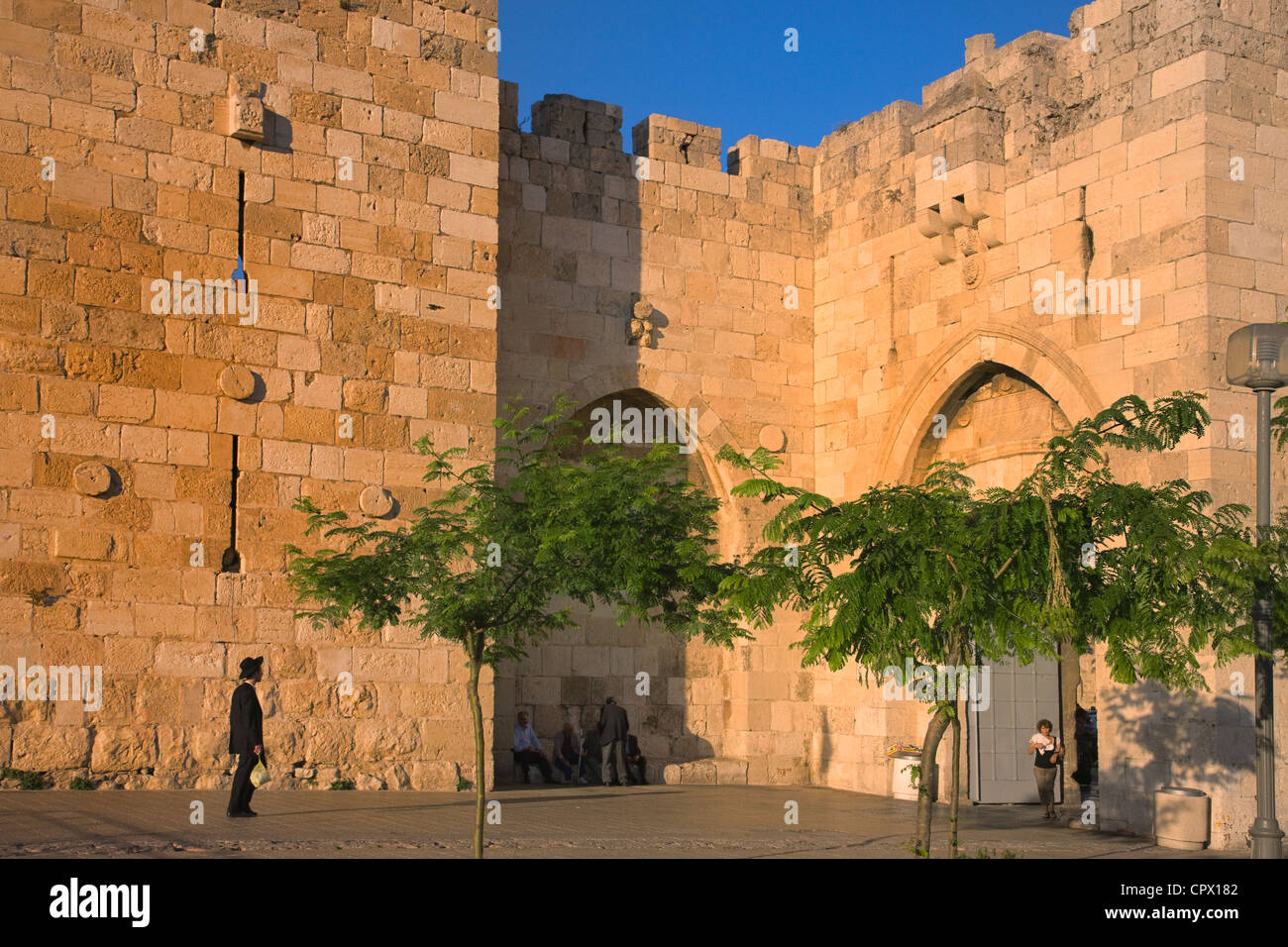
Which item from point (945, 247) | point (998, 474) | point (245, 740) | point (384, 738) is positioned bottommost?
point (384, 738)

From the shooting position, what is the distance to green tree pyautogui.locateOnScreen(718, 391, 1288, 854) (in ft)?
25.3

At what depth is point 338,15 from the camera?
42.8ft

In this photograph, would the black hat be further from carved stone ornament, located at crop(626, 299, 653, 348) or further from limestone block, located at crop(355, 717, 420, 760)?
carved stone ornament, located at crop(626, 299, 653, 348)

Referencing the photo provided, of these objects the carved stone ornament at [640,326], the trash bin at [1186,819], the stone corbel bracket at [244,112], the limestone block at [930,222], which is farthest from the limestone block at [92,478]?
the trash bin at [1186,819]

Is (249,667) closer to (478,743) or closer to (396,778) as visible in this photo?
(396,778)

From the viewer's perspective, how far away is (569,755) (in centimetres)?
1542

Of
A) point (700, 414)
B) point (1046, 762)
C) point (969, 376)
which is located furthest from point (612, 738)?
point (969, 376)

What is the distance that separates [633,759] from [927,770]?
7594 mm

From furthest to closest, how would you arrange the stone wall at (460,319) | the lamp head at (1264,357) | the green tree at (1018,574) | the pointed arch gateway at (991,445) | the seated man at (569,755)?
the seated man at (569,755) < the pointed arch gateway at (991,445) < the stone wall at (460,319) < the lamp head at (1264,357) < the green tree at (1018,574)

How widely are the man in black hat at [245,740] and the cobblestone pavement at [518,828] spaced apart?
21 centimetres

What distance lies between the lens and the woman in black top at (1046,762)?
13.9 meters

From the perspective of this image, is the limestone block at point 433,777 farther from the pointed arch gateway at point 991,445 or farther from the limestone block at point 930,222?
the limestone block at point 930,222

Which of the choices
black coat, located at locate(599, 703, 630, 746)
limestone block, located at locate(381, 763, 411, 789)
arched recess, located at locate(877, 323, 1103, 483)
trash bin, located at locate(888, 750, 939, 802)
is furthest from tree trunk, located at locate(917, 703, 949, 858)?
black coat, located at locate(599, 703, 630, 746)

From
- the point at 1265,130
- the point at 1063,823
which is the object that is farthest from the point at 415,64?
the point at 1063,823
